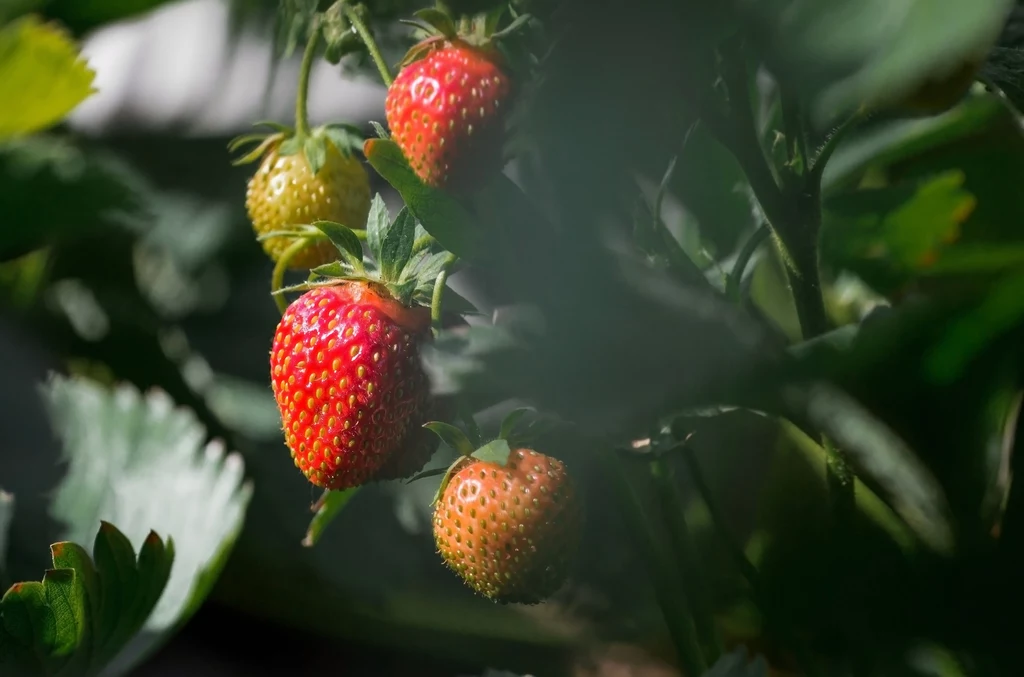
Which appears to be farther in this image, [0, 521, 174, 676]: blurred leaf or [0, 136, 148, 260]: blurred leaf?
[0, 136, 148, 260]: blurred leaf

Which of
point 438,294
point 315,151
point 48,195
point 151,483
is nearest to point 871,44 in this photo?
point 438,294

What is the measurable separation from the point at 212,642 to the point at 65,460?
25 centimetres

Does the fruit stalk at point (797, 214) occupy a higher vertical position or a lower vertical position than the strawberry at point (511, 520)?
higher

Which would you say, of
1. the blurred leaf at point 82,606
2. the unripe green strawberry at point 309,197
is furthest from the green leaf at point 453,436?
the blurred leaf at point 82,606

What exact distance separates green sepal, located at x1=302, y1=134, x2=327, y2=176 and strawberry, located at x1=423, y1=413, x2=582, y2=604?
0.14 meters

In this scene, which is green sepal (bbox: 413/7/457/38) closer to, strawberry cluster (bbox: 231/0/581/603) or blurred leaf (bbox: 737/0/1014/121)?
strawberry cluster (bbox: 231/0/581/603)

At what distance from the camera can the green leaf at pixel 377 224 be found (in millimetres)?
352

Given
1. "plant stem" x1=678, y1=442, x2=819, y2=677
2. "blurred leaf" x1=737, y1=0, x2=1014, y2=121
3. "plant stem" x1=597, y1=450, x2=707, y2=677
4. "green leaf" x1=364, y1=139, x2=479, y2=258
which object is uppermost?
"blurred leaf" x1=737, y1=0, x2=1014, y2=121

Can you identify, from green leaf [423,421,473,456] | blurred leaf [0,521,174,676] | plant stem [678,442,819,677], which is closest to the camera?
plant stem [678,442,819,677]

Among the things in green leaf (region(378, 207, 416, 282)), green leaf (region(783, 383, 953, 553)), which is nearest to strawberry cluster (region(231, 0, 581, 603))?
green leaf (region(378, 207, 416, 282))

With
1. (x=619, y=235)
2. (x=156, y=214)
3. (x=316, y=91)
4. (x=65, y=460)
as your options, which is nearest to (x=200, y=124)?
(x=156, y=214)

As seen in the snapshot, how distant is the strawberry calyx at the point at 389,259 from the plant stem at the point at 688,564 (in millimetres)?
127

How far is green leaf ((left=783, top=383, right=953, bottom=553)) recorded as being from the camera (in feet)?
0.73

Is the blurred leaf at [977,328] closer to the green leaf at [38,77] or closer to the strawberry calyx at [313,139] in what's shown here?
the strawberry calyx at [313,139]
